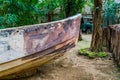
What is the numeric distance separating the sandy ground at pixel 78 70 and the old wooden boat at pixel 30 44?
0.41 meters

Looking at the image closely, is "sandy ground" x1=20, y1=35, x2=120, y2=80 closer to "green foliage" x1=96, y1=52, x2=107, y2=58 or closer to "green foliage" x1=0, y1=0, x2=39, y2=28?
"green foliage" x1=96, y1=52, x2=107, y2=58

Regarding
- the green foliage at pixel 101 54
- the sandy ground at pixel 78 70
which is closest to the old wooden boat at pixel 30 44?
the sandy ground at pixel 78 70

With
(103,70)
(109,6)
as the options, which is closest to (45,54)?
(103,70)

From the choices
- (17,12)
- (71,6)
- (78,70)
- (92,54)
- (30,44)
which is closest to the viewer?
(30,44)

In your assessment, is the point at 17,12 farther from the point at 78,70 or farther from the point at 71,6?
the point at 71,6

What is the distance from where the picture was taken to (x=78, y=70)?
4.06 metres

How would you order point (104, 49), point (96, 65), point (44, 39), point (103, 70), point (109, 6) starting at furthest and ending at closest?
point (109, 6) < point (104, 49) < point (96, 65) < point (103, 70) < point (44, 39)

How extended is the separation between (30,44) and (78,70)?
53.0 inches

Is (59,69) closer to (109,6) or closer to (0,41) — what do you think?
(0,41)

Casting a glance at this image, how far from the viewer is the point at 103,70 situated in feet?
13.4

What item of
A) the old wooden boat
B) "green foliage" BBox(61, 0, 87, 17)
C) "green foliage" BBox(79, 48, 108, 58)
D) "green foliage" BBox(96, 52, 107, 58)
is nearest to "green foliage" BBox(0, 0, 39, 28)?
the old wooden boat

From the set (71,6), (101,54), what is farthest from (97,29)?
(71,6)

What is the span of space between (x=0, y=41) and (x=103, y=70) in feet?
6.84

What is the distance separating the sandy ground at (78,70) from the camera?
→ 3.71 metres
